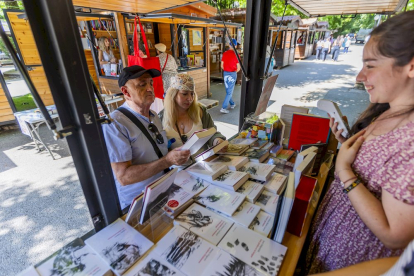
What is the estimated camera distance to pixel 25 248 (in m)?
2.09

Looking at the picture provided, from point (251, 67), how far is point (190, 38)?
25.4 feet

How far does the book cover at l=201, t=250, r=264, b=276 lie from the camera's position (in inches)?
31.8

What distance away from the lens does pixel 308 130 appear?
69.6 inches

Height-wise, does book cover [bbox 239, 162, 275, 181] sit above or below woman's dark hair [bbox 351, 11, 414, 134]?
below

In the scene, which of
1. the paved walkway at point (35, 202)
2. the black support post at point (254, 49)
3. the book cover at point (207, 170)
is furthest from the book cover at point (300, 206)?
the paved walkway at point (35, 202)

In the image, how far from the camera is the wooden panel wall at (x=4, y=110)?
197 inches

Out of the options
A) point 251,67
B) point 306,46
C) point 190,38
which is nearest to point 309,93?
point 190,38

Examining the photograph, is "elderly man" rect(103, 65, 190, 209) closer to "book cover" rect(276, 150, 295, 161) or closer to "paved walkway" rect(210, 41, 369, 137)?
"book cover" rect(276, 150, 295, 161)

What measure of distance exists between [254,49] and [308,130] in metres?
1.07

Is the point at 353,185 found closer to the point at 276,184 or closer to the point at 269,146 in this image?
the point at 276,184

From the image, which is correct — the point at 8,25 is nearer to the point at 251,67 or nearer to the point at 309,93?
the point at 251,67

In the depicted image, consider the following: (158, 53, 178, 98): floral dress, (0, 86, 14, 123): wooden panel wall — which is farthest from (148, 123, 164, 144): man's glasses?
(0, 86, 14, 123): wooden panel wall

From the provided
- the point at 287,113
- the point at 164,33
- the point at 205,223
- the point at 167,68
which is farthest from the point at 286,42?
the point at 205,223

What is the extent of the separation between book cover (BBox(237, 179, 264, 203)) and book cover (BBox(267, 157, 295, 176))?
27 cm
